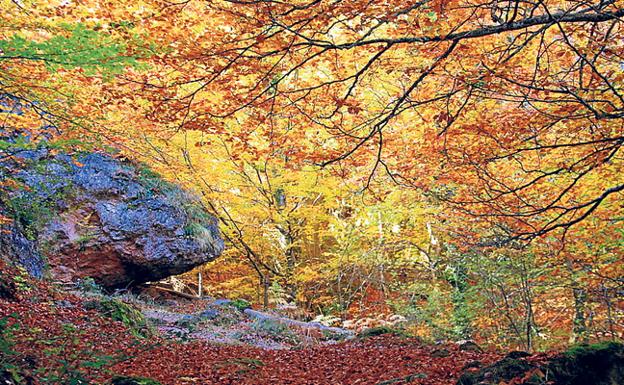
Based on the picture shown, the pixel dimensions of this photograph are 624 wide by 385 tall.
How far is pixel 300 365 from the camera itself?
22.4 feet

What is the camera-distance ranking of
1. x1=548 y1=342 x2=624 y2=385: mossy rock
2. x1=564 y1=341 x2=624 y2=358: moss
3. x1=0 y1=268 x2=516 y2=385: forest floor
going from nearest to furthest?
x1=548 y1=342 x2=624 y2=385: mossy rock
x1=564 y1=341 x2=624 y2=358: moss
x1=0 y1=268 x2=516 y2=385: forest floor

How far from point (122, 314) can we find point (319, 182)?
252 inches

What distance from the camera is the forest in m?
4.11

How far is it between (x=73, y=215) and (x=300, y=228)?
6402 millimetres

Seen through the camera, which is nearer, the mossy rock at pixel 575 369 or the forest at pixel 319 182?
the mossy rock at pixel 575 369

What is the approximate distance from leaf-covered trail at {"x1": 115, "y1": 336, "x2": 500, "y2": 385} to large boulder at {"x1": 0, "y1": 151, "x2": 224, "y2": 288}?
3739 millimetres

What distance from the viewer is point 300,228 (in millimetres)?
14422

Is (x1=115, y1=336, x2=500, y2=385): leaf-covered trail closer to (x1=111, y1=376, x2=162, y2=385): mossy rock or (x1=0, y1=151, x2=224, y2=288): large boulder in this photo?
(x1=111, y1=376, x2=162, y2=385): mossy rock

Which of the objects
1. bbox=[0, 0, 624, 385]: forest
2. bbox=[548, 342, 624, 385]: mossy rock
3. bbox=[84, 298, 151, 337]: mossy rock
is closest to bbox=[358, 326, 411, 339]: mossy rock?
bbox=[0, 0, 624, 385]: forest

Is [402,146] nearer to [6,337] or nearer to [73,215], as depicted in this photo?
[6,337]

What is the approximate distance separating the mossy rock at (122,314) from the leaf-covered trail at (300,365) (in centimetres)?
59

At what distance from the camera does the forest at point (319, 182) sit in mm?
4113

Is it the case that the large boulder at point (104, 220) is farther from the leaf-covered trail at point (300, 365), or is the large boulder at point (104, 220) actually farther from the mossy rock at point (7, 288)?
the leaf-covered trail at point (300, 365)

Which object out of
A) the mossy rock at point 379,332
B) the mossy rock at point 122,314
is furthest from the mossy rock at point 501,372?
the mossy rock at point 122,314
